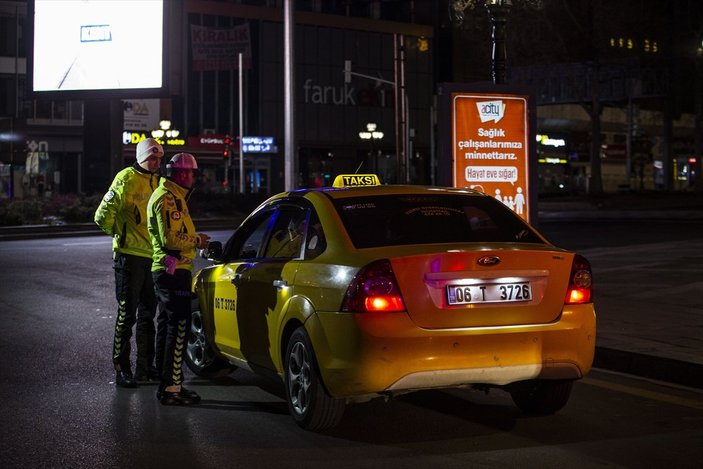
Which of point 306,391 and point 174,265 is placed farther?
point 174,265

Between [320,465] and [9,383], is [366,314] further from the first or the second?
[9,383]

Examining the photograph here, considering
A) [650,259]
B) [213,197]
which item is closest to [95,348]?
[650,259]

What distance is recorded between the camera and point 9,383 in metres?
7.91

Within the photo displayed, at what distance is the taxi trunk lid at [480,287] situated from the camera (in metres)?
5.83

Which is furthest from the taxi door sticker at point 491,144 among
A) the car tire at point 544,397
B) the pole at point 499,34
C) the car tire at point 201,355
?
the car tire at point 544,397

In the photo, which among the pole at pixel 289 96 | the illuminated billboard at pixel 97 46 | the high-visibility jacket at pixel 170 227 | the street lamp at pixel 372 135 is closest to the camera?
the high-visibility jacket at pixel 170 227

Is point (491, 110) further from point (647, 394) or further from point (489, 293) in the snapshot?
point (489, 293)

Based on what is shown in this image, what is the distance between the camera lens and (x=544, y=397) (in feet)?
22.0

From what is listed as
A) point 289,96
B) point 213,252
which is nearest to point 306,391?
point 213,252

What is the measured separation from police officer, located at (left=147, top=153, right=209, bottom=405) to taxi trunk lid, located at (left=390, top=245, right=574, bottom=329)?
2035 mm

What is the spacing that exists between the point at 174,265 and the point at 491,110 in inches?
246

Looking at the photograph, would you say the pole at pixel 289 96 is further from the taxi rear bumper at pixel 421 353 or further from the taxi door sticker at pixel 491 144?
the taxi rear bumper at pixel 421 353

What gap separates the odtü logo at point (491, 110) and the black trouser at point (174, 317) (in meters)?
6.05

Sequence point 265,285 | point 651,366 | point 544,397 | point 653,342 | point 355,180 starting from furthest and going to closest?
point 355,180, point 653,342, point 651,366, point 265,285, point 544,397
